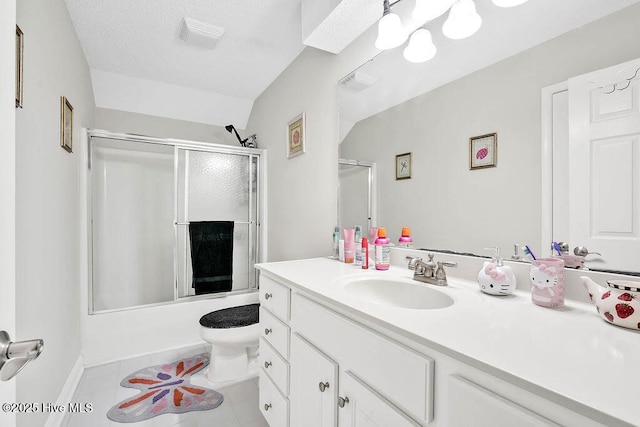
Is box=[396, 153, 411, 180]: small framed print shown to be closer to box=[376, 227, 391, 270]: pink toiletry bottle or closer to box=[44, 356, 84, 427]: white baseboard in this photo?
box=[376, 227, 391, 270]: pink toiletry bottle

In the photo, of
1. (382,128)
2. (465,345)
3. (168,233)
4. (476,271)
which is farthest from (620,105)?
(168,233)

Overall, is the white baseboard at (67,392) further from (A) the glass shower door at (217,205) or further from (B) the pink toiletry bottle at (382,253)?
(B) the pink toiletry bottle at (382,253)

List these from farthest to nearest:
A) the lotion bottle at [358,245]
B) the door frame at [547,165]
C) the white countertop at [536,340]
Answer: the lotion bottle at [358,245] → the door frame at [547,165] → the white countertop at [536,340]

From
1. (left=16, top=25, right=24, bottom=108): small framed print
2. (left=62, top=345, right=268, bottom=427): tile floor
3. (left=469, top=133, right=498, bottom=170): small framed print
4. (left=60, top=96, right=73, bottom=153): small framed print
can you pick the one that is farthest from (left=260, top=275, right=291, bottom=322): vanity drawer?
(left=60, top=96, right=73, bottom=153): small framed print

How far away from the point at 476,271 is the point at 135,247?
3090mm

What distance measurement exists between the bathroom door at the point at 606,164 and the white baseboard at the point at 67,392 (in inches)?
92.4

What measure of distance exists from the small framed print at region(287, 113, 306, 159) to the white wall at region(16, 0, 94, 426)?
139 cm

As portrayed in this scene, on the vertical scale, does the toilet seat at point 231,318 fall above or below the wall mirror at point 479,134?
below

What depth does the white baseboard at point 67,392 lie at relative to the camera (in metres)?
1.46

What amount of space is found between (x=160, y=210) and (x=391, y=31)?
9.12ft

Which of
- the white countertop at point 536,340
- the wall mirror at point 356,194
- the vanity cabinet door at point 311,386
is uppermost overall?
the wall mirror at point 356,194

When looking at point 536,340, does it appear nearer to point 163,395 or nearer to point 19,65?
point 19,65

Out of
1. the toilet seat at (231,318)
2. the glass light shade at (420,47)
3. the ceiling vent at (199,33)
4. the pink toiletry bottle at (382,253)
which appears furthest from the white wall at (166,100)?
the pink toiletry bottle at (382,253)

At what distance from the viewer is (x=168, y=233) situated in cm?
311
